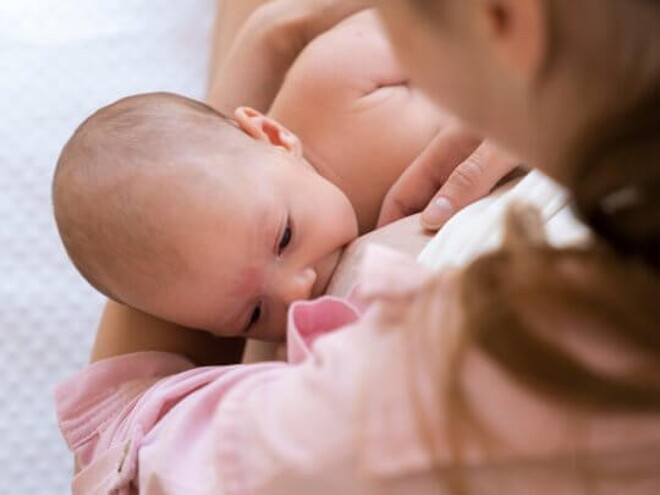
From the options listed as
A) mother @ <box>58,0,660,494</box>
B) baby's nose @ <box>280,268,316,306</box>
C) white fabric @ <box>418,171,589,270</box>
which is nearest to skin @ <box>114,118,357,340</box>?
baby's nose @ <box>280,268,316,306</box>

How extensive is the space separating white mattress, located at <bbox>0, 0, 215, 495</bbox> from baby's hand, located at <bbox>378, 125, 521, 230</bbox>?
48 centimetres

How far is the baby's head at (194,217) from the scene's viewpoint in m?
0.79

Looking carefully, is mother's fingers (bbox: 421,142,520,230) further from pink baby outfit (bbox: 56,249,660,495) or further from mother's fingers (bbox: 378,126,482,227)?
pink baby outfit (bbox: 56,249,660,495)

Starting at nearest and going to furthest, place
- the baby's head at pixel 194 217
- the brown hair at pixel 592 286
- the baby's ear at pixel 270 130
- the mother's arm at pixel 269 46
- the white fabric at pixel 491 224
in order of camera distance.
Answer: the brown hair at pixel 592 286 < the white fabric at pixel 491 224 < the baby's head at pixel 194 217 < the baby's ear at pixel 270 130 < the mother's arm at pixel 269 46

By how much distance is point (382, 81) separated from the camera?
3.12 feet

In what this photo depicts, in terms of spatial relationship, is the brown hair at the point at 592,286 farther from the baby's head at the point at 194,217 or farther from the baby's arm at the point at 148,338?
the baby's arm at the point at 148,338

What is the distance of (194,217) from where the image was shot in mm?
784

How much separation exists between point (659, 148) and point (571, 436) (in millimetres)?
127

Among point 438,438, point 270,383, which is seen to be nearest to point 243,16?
point 270,383

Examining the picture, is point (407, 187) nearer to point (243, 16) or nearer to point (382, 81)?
point (382, 81)

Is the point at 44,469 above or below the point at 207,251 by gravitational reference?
below

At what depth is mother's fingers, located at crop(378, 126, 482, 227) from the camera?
2.81 ft

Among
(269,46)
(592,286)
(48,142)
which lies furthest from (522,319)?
(48,142)

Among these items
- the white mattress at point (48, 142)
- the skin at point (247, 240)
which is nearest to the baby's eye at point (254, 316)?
the skin at point (247, 240)
